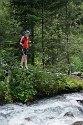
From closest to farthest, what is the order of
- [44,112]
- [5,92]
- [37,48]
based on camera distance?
[44,112]
[5,92]
[37,48]

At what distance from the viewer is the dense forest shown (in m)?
11.4

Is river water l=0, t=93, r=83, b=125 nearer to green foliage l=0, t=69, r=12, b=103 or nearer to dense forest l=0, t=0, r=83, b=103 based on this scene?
green foliage l=0, t=69, r=12, b=103

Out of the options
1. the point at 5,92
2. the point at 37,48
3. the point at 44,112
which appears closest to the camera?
the point at 44,112

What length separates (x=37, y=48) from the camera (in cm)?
1370

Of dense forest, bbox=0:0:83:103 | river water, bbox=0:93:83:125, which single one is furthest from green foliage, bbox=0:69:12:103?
river water, bbox=0:93:83:125

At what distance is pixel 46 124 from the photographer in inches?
358

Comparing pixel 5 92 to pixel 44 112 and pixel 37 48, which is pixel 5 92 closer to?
pixel 44 112

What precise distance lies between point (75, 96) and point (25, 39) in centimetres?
293

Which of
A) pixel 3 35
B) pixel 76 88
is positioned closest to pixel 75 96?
pixel 76 88

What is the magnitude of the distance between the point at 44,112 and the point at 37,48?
415 cm

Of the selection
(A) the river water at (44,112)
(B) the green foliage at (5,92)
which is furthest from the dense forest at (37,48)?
(A) the river water at (44,112)

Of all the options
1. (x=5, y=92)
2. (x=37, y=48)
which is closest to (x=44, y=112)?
(x=5, y=92)

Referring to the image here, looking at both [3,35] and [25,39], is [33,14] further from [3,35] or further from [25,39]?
[25,39]

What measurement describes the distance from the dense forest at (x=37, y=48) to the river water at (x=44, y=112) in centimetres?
50
